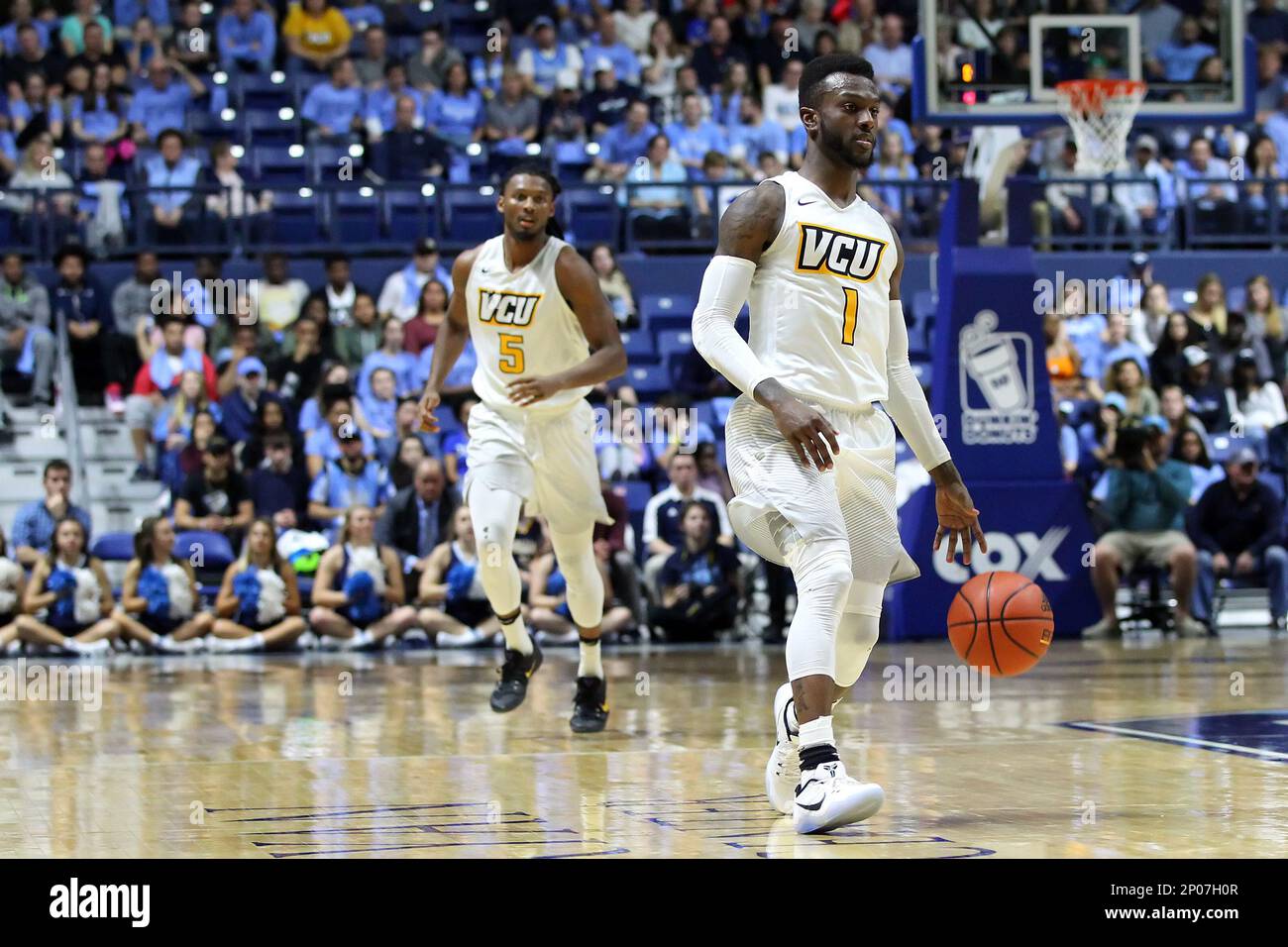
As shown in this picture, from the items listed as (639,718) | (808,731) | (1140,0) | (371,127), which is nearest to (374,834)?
(808,731)

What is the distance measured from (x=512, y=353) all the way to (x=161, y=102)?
1082 centimetres

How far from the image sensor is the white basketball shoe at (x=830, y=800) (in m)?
5.18

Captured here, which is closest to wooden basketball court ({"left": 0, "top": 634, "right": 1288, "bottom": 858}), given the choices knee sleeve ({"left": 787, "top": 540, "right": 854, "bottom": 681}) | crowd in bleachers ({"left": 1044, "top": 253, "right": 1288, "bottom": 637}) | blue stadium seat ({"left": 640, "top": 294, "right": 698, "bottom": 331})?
knee sleeve ({"left": 787, "top": 540, "right": 854, "bottom": 681})

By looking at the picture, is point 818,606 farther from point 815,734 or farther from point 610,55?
point 610,55

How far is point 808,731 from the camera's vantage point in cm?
540

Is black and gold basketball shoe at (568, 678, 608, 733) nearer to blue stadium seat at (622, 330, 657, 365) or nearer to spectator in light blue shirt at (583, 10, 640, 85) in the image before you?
blue stadium seat at (622, 330, 657, 365)

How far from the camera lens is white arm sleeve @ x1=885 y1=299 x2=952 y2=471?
601 centimetres

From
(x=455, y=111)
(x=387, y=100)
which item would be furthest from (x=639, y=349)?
(x=387, y=100)

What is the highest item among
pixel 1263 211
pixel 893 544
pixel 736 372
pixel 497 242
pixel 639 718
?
pixel 1263 211

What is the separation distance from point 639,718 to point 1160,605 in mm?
6195

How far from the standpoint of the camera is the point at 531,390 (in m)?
7.88
